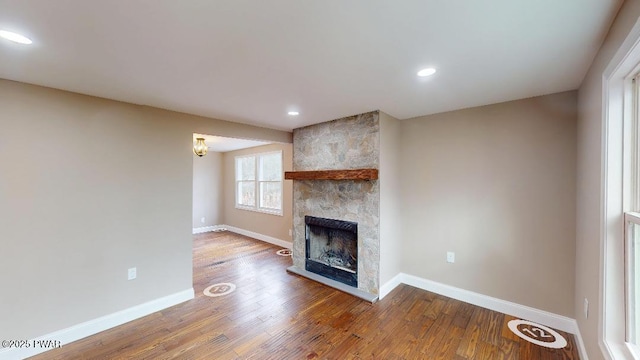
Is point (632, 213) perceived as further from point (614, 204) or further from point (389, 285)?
point (389, 285)

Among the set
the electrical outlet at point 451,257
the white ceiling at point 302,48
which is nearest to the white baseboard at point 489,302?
the electrical outlet at point 451,257

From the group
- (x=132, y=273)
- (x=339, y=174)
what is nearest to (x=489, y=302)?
(x=339, y=174)

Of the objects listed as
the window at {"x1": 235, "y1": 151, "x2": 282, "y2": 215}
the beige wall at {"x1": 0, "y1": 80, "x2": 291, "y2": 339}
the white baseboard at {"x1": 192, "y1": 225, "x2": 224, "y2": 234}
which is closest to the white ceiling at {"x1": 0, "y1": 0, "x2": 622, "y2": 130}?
the beige wall at {"x1": 0, "y1": 80, "x2": 291, "y2": 339}

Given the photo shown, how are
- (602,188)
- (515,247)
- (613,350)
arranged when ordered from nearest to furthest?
(613,350)
(602,188)
(515,247)

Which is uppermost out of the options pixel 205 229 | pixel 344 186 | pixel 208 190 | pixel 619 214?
pixel 344 186

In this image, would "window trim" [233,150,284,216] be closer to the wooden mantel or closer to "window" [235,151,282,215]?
"window" [235,151,282,215]

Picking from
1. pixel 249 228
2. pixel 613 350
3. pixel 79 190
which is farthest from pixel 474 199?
pixel 249 228

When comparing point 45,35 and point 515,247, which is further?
point 515,247

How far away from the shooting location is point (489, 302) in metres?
2.81

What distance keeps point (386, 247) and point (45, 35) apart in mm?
3454

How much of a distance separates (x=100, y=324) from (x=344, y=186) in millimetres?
2984

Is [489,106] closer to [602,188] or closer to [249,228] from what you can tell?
[602,188]

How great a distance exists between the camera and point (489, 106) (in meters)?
2.82

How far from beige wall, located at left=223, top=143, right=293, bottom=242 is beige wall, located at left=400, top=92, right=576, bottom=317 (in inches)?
99.6
